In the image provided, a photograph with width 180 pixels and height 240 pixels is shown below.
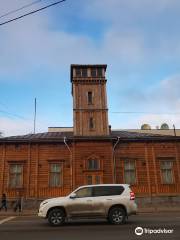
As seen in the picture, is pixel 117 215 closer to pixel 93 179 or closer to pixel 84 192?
pixel 84 192

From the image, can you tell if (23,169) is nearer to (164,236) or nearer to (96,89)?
(96,89)

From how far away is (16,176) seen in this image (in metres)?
27.1

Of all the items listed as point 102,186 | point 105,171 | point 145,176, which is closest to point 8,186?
point 105,171

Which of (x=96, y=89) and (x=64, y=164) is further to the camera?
(x=96, y=89)

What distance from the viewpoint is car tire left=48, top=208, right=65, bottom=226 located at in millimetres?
13211

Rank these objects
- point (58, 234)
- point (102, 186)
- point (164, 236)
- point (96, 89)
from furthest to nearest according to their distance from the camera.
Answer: point (96, 89)
point (102, 186)
point (58, 234)
point (164, 236)

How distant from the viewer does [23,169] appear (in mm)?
27250

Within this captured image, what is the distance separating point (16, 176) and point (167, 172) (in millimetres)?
14467

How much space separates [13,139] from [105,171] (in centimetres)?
926

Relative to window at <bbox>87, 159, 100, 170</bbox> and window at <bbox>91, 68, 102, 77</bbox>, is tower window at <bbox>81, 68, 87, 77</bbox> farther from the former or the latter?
window at <bbox>87, 159, 100, 170</bbox>

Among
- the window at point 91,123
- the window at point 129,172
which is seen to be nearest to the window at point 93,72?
the window at point 91,123

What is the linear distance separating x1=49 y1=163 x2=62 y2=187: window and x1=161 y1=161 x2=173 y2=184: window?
391 inches

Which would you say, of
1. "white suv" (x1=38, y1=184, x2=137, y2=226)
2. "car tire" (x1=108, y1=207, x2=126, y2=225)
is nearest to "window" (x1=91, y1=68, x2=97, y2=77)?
"white suv" (x1=38, y1=184, x2=137, y2=226)

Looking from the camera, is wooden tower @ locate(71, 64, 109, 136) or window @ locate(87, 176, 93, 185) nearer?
window @ locate(87, 176, 93, 185)
